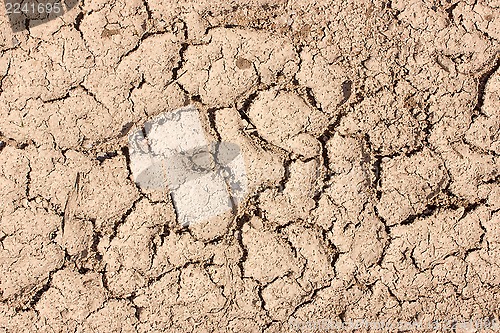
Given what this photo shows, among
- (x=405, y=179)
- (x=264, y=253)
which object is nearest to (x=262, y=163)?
(x=264, y=253)

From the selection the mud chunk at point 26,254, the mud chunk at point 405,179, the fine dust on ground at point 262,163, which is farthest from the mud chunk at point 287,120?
the mud chunk at point 26,254

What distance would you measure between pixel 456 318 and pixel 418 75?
3.34ft

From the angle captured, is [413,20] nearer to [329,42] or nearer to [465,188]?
[329,42]

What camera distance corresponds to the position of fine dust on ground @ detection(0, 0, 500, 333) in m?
2.05

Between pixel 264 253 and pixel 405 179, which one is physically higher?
pixel 405 179

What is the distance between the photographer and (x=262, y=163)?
6.87ft

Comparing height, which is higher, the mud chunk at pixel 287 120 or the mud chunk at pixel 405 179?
the mud chunk at pixel 287 120

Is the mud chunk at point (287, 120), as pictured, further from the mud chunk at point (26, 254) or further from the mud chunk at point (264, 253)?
the mud chunk at point (26, 254)

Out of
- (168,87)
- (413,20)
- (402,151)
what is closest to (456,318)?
(402,151)

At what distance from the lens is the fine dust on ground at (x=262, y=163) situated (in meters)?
2.05

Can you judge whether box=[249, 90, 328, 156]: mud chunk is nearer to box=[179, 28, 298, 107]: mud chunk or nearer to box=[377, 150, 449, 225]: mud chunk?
box=[179, 28, 298, 107]: mud chunk

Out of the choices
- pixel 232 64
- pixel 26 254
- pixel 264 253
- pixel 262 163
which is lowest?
pixel 264 253

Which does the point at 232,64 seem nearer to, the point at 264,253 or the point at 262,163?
the point at 262,163

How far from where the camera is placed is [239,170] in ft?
6.86
